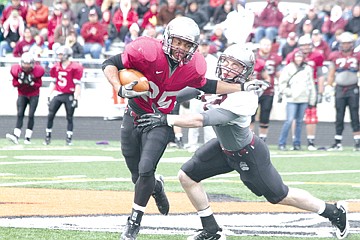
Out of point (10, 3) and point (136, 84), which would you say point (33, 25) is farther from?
point (136, 84)

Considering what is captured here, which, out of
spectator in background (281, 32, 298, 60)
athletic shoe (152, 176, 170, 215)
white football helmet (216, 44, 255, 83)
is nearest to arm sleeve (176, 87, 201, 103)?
white football helmet (216, 44, 255, 83)

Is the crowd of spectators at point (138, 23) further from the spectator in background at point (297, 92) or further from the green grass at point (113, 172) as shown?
the green grass at point (113, 172)

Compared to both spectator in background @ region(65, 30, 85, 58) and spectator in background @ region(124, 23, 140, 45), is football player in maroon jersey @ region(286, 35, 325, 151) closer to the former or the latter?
spectator in background @ region(124, 23, 140, 45)

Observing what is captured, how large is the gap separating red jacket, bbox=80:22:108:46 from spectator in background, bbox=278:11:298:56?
3724 millimetres

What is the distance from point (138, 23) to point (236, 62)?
13.6m

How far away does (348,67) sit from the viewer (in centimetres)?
1578

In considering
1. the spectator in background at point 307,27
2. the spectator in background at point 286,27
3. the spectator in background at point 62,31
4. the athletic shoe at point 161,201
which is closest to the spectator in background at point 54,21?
the spectator in background at point 62,31

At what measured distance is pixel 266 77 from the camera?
15.8 metres

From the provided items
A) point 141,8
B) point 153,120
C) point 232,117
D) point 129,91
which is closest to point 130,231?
point 153,120

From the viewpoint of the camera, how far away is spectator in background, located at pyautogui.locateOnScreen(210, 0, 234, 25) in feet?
64.8

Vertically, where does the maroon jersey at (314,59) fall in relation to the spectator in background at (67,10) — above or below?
above

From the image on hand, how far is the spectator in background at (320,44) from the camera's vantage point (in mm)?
17422

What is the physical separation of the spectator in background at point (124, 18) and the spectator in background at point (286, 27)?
10.1ft

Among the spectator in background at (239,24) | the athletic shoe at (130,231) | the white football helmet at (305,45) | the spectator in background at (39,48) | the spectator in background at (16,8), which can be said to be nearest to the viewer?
the athletic shoe at (130,231)
